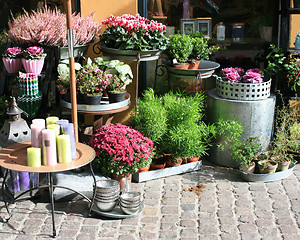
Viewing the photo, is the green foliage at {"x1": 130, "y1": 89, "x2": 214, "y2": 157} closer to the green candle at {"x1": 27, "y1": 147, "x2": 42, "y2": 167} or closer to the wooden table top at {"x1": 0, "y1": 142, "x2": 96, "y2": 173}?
the wooden table top at {"x1": 0, "y1": 142, "x2": 96, "y2": 173}

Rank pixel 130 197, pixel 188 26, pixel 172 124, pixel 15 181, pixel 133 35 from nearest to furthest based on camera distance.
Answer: pixel 130 197, pixel 15 181, pixel 133 35, pixel 172 124, pixel 188 26

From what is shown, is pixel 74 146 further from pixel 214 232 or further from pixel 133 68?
pixel 133 68

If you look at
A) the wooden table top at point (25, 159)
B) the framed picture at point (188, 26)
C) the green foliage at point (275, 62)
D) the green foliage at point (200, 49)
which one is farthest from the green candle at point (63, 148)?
the green foliage at point (275, 62)

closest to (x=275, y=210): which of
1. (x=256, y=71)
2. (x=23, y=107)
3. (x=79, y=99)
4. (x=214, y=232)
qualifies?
(x=214, y=232)

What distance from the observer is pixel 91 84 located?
5336 millimetres

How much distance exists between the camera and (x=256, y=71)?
639 cm

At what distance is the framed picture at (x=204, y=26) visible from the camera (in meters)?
6.69

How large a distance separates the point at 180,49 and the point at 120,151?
182 centimetres

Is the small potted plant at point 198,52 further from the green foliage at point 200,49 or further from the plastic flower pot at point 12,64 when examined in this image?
the plastic flower pot at point 12,64

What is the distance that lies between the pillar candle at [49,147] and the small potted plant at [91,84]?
1172 mm

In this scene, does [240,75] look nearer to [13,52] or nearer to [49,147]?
[13,52]

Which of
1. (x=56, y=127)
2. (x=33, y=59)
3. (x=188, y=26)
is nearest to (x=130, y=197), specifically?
(x=56, y=127)

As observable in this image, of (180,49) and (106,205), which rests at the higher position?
(180,49)

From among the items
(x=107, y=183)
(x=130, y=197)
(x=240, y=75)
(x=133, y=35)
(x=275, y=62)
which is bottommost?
(x=130, y=197)
